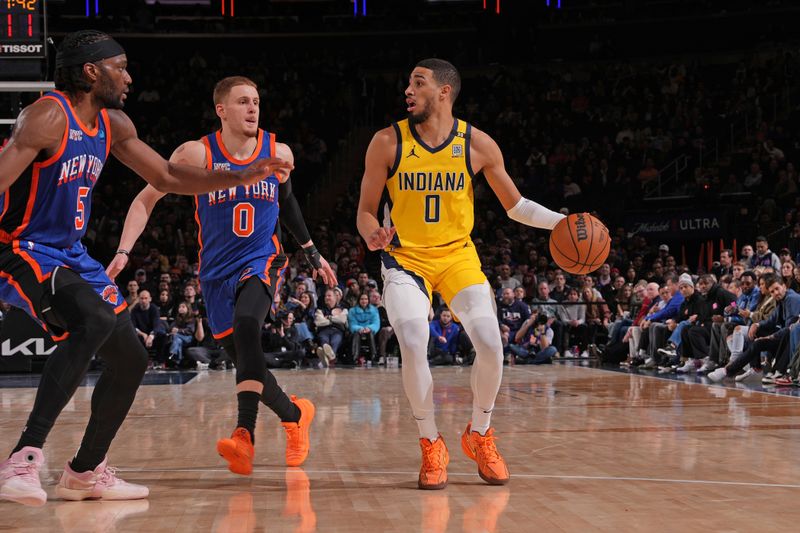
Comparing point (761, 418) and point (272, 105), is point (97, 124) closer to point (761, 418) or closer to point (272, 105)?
point (761, 418)

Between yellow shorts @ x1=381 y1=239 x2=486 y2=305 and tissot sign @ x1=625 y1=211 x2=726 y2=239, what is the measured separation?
14.9 meters

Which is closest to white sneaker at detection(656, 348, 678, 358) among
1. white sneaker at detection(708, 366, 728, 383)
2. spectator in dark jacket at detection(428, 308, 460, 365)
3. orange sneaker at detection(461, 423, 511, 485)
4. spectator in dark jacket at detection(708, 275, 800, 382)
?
white sneaker at detection(708, 366, 728, 383)

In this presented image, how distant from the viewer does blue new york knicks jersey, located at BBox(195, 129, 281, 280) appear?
5289mm

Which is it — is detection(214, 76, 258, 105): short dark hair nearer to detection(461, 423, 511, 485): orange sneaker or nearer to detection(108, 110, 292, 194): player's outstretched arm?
detection(108, 110, 292, 194): player's outstretched arm

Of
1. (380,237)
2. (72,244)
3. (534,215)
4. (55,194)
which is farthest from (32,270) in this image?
(534,215)

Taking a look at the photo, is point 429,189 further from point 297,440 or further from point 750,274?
point 750,274

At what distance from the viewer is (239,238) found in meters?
5.29

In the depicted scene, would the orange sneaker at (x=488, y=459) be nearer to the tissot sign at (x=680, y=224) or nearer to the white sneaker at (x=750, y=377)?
the white sneaker at (x=750, y=377)

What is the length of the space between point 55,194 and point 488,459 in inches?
90.1

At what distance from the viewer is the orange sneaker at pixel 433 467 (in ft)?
14.5

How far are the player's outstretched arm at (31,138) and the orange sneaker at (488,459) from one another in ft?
7.77

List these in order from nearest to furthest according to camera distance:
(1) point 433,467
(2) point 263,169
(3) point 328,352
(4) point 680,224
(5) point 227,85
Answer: (2) point 263,169 < (1) point 433,467 < (5) point 227,85 < (3) point 328,352 < (4) point 680,224

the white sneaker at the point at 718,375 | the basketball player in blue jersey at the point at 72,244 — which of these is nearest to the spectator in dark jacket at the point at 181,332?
the white sneaker at the point at 718,375

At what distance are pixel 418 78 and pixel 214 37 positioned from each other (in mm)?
22344
